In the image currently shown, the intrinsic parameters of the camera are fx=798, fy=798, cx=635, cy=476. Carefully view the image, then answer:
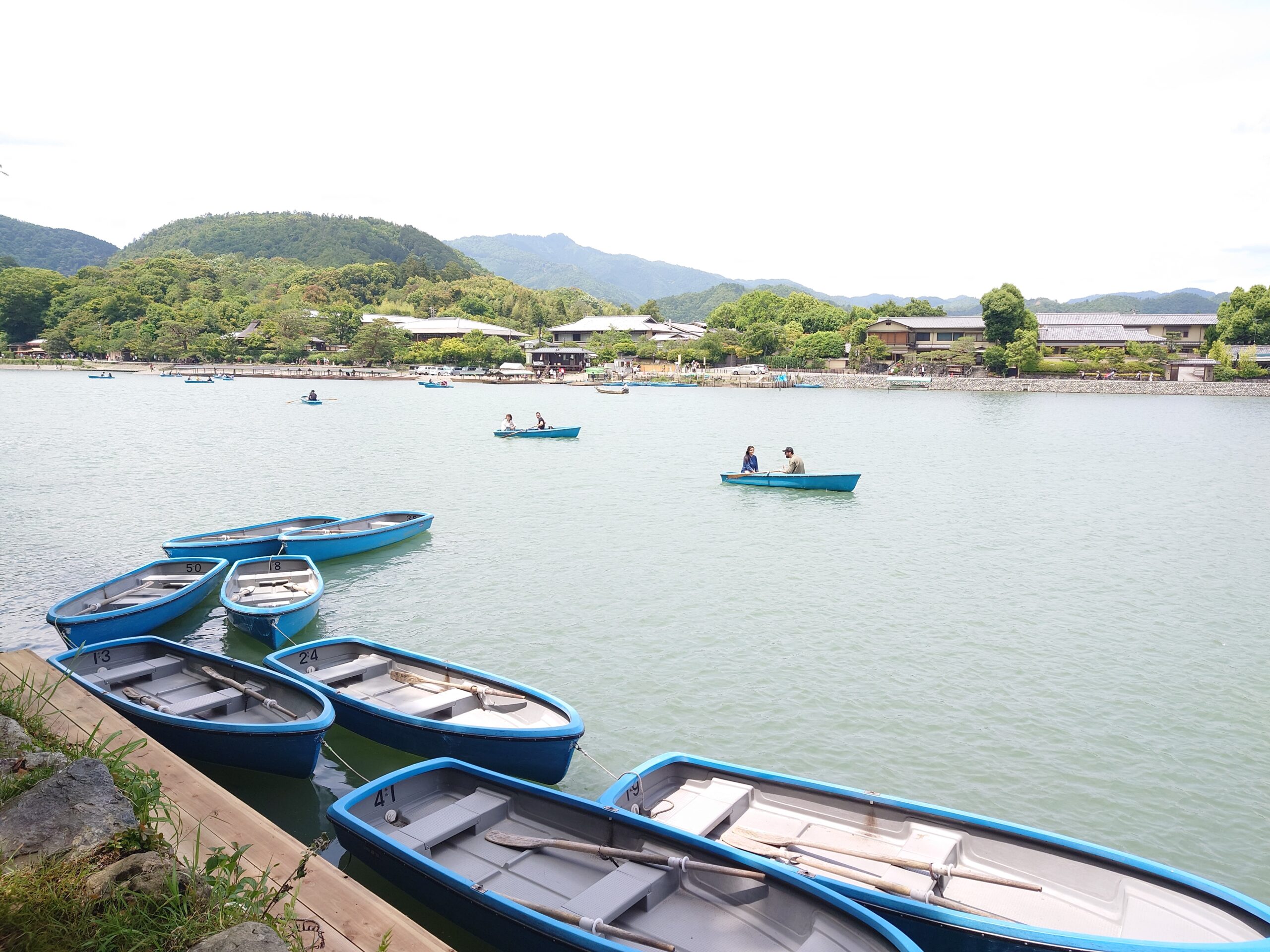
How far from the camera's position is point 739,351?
296 ft

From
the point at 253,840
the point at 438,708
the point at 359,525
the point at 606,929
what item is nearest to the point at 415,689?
the point at 438,708

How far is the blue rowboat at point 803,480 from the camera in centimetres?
2205

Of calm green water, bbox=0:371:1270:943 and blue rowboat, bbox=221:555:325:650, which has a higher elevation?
blue rowboat, bbox=221:555:325:650

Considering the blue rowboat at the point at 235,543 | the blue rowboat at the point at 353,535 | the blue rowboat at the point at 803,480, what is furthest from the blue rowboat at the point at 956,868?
the blue rowboat at the point at 803,480

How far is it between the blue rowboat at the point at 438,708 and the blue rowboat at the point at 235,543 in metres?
5.57

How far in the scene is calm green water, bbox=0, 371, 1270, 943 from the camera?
26.2 feet

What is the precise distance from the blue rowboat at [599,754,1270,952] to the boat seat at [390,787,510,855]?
2.58 ft

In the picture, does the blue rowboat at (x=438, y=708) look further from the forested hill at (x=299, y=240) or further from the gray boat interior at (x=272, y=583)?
the forested hill at (x=299, y=240)

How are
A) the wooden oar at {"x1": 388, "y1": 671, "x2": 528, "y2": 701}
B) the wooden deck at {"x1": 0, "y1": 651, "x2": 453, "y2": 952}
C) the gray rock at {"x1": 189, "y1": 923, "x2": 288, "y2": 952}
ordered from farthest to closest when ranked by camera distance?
the wooden oar at {"x1": 388, "y1": 671, "x2": 528, "y2": 701}
the wooden deck at {"x1": 0, "y1": 651, "x2": 453, "y2": 952}
the gray rock at {"x1": 189, "y1": 923, "x2": 288, "y2": 952}

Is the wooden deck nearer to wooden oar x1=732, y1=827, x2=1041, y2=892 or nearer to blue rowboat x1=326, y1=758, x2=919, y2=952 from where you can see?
blue rowboat x1=326, y1=758, x2=919, y2=952

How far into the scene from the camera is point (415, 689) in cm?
825

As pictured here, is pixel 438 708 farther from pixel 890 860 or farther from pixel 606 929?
pixel 890 860

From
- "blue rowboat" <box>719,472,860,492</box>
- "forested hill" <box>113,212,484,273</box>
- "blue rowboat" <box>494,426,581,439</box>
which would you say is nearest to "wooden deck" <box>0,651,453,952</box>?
"blue rowboat" <box>719,472,860,492</box>

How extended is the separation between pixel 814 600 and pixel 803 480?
9020 millimetres
